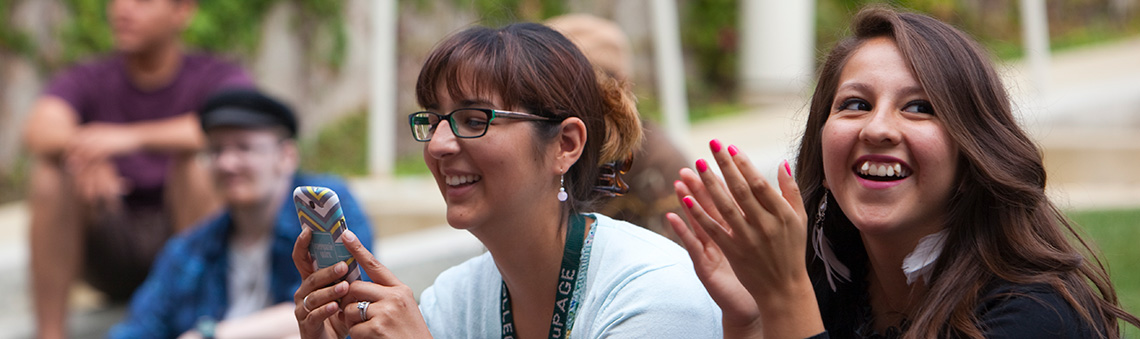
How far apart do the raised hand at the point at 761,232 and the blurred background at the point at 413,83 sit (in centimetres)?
304

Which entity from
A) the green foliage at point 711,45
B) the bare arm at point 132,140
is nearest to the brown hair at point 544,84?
the bare arm at point 132,140

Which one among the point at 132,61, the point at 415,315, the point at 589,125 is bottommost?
the point at 415,315

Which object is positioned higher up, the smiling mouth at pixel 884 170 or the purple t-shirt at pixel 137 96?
the purple t-shirt at pixel 137 96

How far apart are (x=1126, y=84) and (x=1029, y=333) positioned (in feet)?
26.1

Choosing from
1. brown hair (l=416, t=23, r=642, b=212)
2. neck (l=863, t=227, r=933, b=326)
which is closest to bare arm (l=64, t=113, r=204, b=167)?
brown hair (l=416, t=23, r=642, b=212)

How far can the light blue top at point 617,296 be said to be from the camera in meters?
2.08

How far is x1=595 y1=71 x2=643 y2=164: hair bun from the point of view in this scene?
7.65 ft

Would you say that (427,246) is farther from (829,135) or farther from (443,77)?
(829,135)

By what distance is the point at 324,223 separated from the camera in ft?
6.32

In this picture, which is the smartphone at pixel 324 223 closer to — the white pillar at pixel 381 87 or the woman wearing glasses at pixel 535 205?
the woman wearing glasses at pixel 535 205

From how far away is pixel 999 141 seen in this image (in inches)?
75.2

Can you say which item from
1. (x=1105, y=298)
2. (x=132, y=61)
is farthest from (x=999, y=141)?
(x=132, y=61)

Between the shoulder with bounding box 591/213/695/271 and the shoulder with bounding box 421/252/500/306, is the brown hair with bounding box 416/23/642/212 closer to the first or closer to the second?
the shoulder with bounding box 591/213/695/271

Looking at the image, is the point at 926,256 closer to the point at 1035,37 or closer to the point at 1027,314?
the point at 1027,314
